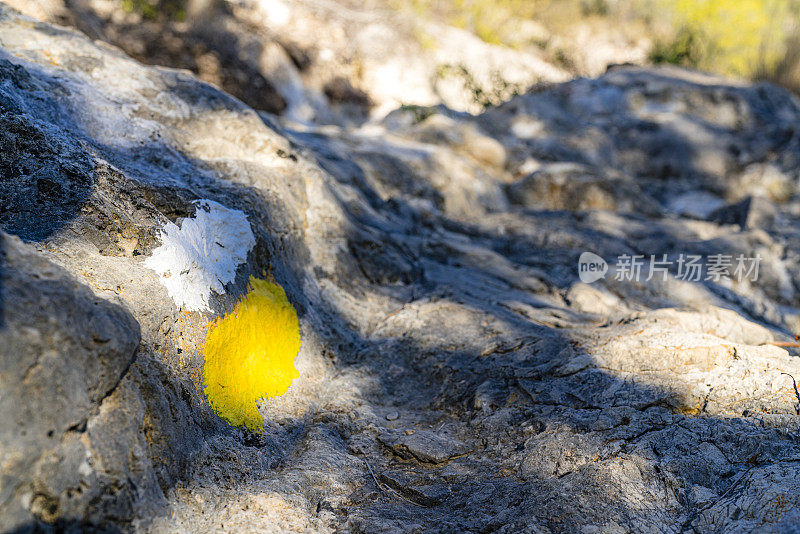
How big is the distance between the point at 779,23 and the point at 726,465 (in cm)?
1364

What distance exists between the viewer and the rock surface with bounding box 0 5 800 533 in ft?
4.60

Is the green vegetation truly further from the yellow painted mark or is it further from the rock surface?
the yellow painted mark

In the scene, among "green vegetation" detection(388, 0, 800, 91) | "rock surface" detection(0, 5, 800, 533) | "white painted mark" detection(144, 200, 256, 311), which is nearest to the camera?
"rock surface" detection(0, 5, 800, 533)

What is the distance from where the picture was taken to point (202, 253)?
2219mm

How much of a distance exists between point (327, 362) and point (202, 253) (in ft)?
2.40

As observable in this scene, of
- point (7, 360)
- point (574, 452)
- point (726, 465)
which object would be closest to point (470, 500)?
point (574, 452)

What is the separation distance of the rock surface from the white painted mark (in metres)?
0.04

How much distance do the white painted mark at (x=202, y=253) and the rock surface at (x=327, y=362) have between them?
0.04 m

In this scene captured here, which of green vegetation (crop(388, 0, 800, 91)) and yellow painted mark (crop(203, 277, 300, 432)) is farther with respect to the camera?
green vegetation (crop(388, 0, 800, 91))

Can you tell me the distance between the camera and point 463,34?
43.2 ft

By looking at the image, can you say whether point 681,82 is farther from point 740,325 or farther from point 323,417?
point 323,417

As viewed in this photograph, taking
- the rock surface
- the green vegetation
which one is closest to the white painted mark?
the rock surface

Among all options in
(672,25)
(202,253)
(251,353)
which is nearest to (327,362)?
(251,353)

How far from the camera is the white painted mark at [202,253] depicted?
199 cm
